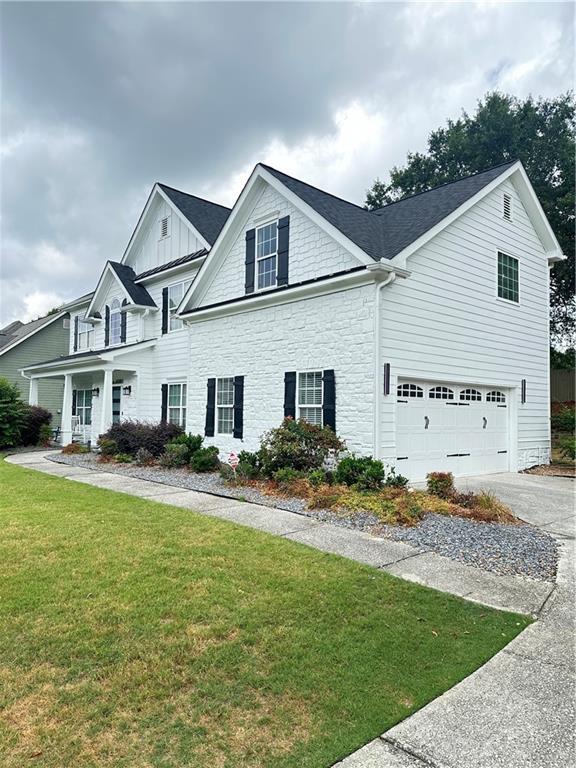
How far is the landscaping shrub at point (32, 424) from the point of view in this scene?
60.1ft

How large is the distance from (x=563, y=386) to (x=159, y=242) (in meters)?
18.1

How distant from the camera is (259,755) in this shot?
2.47 metres

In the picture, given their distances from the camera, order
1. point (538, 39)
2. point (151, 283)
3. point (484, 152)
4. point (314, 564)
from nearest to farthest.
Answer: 1. point (314, 564)
2. point (538, 39)
3. point (151, 283)
4. point (484, 152)

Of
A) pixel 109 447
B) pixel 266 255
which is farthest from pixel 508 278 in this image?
pixel 109 447

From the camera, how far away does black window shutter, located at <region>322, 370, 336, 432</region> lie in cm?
1038

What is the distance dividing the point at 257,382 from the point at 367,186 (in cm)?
2147

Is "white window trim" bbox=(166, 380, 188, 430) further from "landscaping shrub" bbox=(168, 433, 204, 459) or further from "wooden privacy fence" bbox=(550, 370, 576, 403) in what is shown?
"wooden privacy fence" bbox=(550, 370, 576, 403)

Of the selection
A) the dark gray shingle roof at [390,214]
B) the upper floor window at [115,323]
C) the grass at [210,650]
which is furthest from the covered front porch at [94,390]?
the grass at [210,650]

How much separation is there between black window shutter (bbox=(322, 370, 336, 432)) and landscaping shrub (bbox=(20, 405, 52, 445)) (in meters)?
12.9

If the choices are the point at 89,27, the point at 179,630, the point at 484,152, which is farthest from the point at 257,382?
the point at 484,152

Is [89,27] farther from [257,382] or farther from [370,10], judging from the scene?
[257,382]

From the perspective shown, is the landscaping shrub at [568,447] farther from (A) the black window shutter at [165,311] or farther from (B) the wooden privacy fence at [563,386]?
(A) the black window shutter at [165,311]

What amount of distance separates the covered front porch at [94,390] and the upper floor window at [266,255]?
635 centimetres

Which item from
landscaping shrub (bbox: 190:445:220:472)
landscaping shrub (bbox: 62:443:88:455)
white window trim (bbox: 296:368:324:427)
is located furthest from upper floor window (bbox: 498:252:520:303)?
landscaping shrub (bbox: 62:443:88:455)
